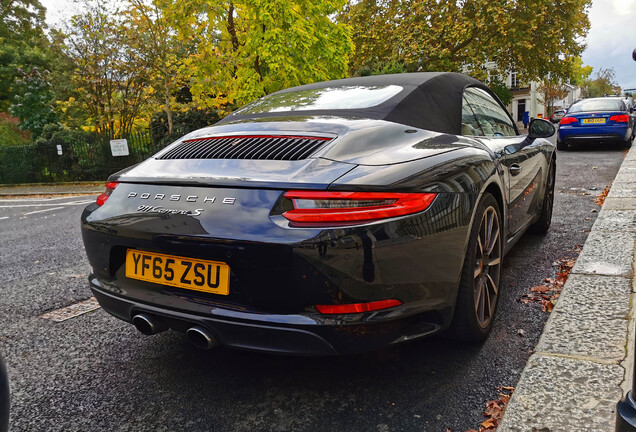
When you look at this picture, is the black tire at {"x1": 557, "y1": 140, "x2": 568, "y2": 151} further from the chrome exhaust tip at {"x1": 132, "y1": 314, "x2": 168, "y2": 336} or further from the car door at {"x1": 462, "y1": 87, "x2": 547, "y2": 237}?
the chrome exhaust tip at {"x1": 132, "y1": 314, "x2": 168, "y2": 336}

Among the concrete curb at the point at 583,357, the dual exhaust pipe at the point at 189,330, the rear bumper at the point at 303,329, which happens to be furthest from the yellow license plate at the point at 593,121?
the dual exhaust pipe at the point at 189,330

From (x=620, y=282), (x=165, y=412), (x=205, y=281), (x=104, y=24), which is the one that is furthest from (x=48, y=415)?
(x=104, y=24)

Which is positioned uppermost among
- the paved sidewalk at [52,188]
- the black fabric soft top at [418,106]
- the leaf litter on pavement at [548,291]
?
the black fabric soft top at [418,106]

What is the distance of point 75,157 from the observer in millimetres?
18891

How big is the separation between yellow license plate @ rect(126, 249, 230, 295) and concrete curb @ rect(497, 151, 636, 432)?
117 cm

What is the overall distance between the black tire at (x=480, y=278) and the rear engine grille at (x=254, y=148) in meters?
0.87

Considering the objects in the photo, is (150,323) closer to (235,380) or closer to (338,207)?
(235,380)

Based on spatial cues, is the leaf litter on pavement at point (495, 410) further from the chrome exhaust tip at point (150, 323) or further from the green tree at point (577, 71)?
the green tree at point (577, 71)

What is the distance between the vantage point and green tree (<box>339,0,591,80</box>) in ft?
78.1

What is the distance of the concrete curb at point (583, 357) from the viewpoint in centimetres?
188

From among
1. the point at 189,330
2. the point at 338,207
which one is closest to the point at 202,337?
the point at 189,330

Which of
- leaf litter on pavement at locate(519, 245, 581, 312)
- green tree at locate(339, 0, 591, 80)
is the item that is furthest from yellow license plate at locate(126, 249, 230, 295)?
green tree at locate(339, 0, 591, 80)

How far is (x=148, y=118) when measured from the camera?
69.4 ft

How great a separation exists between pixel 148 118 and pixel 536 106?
2007 inches
